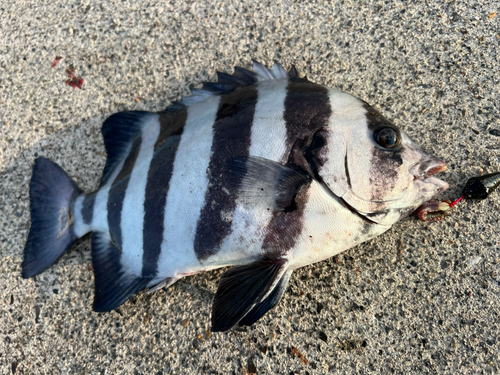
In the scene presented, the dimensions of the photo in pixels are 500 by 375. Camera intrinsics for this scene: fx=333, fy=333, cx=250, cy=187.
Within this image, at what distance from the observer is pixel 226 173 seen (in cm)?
133

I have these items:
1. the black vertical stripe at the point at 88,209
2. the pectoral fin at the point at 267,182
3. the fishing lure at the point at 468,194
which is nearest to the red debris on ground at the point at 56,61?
the black vertical stripe at the point at 88,209

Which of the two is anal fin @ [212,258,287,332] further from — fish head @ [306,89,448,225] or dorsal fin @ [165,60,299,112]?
dorsal fin @ [165,60,299,112]

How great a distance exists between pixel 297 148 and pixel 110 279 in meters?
1.06

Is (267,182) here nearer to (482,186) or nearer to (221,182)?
(221,182)

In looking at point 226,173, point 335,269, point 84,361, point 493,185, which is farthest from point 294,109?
point 84,361

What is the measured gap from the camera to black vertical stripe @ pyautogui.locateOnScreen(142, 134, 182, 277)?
1423 millimetres

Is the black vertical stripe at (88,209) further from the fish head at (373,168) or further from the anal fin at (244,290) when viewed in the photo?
the fish head at (373,168)

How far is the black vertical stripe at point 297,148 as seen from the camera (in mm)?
1279

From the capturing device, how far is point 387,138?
125 cm

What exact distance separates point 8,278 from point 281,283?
1.54 metres

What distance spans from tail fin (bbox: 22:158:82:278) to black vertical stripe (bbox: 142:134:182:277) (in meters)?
0.50

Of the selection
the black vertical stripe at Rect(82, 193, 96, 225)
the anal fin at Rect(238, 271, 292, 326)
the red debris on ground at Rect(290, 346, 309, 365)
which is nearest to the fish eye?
the anal fin at Rect(238, 271, 292, 326)

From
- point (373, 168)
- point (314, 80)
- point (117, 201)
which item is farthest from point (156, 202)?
point (314, 80)

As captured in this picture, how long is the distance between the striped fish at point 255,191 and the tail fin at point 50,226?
28cm
